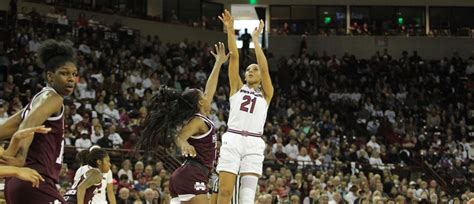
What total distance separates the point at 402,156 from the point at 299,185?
19.0 feet

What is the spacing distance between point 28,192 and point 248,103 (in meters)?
Result: 3.32

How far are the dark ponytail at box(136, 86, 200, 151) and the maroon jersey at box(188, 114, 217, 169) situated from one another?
0.17 m

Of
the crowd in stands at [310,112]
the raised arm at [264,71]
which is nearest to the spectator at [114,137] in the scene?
the crowd in stands at [310,112]

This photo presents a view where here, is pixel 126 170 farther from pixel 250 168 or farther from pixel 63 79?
pixel 63 79

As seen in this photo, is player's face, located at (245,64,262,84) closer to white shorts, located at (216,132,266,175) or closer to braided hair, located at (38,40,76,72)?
white shorts, located at (216,132,266,175)

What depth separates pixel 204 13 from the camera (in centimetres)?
3089

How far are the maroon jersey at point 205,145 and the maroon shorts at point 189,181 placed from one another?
0.41 feet

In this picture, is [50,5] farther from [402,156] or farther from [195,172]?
[195,172]

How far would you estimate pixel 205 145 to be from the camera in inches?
286

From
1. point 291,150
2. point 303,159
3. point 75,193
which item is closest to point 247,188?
point 75,193

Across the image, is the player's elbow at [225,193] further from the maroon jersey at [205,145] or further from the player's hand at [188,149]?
the player's hand at [188,149]

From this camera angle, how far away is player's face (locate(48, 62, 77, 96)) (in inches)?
190

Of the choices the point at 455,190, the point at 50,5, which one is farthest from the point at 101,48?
the point at 455,190

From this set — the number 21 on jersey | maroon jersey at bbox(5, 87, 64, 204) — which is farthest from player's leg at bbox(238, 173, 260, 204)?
maroon jersey at bbox(5, 87, 64, 204)
